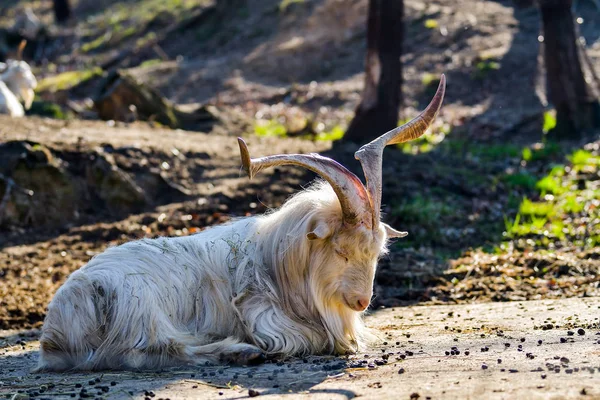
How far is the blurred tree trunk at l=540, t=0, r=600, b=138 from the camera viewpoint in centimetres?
1427

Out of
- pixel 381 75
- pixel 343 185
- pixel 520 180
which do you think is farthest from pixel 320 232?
Result: pixel 381 75

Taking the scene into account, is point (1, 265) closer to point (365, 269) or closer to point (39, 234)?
point (39, 234)

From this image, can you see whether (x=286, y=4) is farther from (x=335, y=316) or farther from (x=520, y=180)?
(x=335, y=316)

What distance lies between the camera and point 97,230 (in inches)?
389

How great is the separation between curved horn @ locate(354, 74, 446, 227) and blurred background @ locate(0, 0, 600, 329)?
6.77 ft

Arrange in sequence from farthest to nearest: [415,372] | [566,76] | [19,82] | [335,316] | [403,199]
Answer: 1. [19,82]
2. [566,76]
3. [403,199]
4. [335,316]
5. [415,372]

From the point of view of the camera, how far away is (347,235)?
18.4ft

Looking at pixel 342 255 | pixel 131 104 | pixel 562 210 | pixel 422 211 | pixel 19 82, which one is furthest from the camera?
pixel 19 82

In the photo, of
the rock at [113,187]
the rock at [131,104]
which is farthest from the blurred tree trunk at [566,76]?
the rock at [113,187]

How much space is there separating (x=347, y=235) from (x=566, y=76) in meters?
9.84

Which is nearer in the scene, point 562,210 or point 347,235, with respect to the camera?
point 347,235

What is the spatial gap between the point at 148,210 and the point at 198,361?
210 inches

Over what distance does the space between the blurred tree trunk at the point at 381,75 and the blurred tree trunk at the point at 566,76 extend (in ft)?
8.24

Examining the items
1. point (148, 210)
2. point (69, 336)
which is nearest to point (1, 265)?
point (148, 210)
